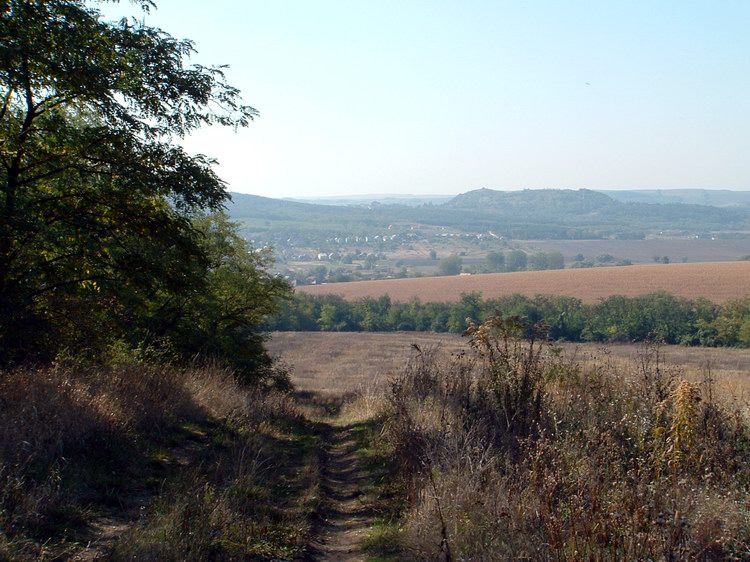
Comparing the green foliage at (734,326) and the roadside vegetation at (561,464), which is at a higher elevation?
the roadside vegetation at (561,464)

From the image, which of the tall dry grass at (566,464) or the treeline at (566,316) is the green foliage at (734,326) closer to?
the treeline at (566,316)

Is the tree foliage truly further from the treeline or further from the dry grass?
the treeline

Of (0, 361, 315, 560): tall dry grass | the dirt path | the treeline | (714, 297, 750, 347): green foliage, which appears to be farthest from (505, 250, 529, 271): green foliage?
(0, 361, 315, 560): tall dry grass

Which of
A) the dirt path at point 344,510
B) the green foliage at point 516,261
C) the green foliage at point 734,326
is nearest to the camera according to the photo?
the dirt path at point 344,510

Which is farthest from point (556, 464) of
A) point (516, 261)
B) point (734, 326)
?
point (516, 261)

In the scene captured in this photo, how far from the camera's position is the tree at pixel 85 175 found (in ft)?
28.6

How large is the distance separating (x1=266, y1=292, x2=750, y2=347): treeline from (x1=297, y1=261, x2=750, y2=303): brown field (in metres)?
3.79

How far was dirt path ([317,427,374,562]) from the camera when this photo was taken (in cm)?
600

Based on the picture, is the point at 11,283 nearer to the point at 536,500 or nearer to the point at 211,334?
the point at 536,500

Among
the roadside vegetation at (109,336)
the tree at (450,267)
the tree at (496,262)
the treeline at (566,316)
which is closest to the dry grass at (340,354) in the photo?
the treeline at (566,316)

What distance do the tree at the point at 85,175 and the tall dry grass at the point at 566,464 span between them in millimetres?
4236

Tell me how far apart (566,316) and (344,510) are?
4181cm

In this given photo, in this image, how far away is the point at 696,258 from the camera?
417ft

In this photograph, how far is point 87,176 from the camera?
9.62 m
